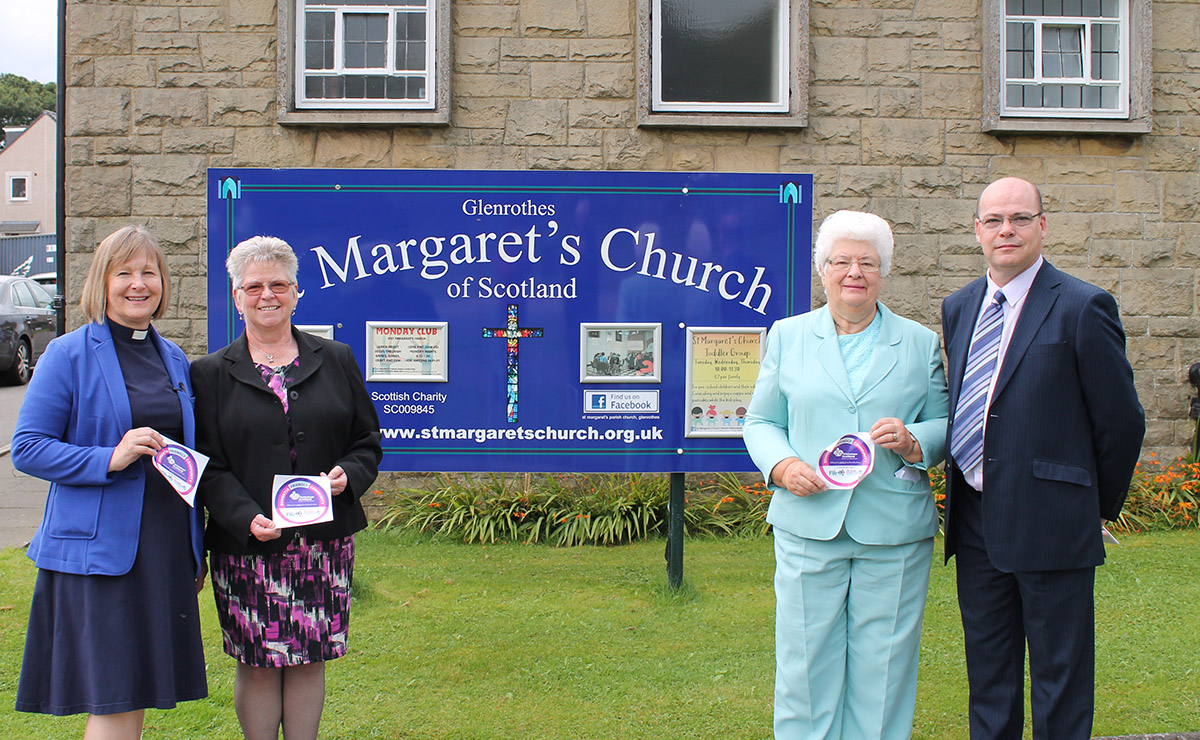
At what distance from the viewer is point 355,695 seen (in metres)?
3.97

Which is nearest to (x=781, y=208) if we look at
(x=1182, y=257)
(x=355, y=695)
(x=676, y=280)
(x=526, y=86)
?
(x=676, y=280)

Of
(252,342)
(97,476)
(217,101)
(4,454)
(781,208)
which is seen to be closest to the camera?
(97,476)

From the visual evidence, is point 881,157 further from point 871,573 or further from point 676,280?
point 871,573

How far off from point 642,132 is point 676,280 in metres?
2.35

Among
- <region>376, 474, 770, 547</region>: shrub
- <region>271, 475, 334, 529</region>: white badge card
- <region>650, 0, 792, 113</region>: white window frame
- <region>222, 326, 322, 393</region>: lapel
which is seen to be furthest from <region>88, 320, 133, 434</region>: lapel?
<region>650, 0, 792, 113</region>: white window frame

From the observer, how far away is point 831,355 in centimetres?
293

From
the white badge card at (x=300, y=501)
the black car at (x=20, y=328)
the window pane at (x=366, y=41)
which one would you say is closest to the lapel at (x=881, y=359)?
the white badge card at (x=300, y=501)

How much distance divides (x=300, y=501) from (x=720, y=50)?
5477 mm

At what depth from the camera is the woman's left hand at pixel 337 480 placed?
2.86m

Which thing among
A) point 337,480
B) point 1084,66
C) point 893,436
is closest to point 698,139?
point 1084,66

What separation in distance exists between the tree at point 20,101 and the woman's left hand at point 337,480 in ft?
254

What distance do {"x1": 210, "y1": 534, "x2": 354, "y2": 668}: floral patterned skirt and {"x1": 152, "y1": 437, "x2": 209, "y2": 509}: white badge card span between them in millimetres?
356

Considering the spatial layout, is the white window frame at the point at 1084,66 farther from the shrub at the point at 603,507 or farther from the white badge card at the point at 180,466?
the white badge card at the point at 180,466

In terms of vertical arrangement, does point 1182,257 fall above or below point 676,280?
above
